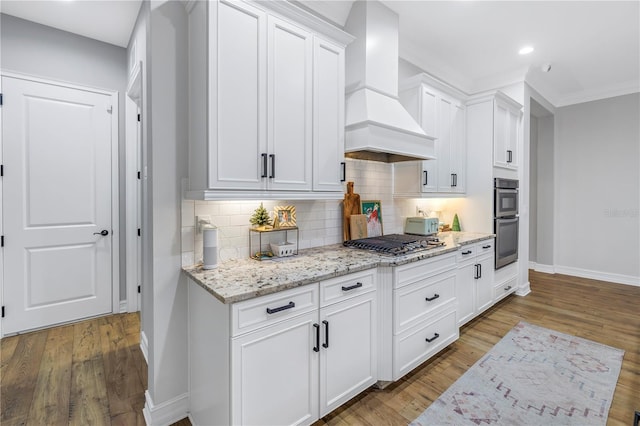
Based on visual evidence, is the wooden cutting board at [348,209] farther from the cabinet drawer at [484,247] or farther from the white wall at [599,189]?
the white wall at [599,189]

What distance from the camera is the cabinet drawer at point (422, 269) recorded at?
2.14 meters

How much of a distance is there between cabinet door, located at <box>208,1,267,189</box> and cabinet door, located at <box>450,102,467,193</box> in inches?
101

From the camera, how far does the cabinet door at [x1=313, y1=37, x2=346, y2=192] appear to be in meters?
2.12

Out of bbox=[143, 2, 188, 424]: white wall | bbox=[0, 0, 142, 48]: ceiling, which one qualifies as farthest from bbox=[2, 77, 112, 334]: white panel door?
bbox=[143, 2, 188, 424]: white wall

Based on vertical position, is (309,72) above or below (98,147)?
above

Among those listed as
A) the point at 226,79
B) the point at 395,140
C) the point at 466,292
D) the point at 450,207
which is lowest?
the point at 466,292

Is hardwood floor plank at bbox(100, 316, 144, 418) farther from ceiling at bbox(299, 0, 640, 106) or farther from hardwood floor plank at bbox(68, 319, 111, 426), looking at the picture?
ceiling at bbox(299, 0, 640, 106)

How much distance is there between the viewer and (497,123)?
363cm

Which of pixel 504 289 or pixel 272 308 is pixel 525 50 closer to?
pixel 504 289

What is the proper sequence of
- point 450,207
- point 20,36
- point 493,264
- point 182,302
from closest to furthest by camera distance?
point 182,302 < point 20,36 < point 493,264 < point 450,207

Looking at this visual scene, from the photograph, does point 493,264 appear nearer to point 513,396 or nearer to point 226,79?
point 513,396

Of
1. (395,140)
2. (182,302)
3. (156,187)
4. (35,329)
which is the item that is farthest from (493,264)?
(35,329)

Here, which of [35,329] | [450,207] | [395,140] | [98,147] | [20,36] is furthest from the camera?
[450,207]

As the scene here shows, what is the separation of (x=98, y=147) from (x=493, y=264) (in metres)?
4.54
